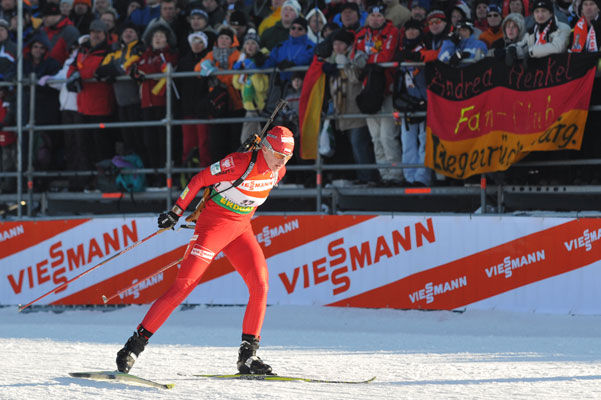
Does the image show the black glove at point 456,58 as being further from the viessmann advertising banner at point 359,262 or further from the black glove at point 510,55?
the viessmann advertising banner at point 359,262

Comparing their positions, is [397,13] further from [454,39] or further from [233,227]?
[233,227]

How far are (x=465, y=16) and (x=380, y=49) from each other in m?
1.05

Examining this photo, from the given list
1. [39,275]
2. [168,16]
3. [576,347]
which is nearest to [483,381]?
[576,347]

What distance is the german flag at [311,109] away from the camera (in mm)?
10891

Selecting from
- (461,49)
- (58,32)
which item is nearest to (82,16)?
(58,32)

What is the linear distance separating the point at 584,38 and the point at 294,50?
3.34m

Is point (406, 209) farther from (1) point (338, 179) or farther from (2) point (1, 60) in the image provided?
(2) point (1, 60)

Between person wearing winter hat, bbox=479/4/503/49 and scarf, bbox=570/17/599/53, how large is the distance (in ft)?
4.25

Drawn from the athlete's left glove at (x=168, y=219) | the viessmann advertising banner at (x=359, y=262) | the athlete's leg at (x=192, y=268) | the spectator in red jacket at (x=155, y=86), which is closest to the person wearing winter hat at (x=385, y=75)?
the viessmann advertising banner at (x=359, y=262)

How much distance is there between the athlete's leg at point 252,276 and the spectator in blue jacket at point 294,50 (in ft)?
14.1

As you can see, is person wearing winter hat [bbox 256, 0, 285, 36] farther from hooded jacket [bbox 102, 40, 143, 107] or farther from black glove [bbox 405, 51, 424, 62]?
black glove [bbox 405, 51, 424, 62]

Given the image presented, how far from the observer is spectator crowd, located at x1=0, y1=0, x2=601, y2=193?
412 inches

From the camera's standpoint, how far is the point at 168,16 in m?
12.6

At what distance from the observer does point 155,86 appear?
1188 centimetres
